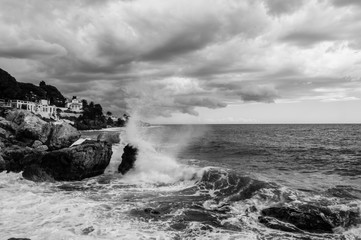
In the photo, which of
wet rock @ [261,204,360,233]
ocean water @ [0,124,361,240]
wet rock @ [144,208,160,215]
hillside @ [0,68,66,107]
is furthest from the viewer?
hillside @ [0,68,66,107]

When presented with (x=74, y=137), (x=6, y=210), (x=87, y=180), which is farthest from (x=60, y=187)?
(x=74, y=137)

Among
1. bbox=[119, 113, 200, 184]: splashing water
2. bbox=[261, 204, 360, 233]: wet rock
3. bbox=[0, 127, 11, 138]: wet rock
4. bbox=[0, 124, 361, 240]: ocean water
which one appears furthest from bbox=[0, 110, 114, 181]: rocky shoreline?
bbox=[261, 204, 360, 233]: wet rock

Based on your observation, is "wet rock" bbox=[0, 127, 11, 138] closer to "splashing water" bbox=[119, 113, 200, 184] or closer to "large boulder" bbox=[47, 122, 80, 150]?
"large boulder" bbox=[47, 122, 80, 150]

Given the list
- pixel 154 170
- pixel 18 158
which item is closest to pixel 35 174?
pixel 18 158

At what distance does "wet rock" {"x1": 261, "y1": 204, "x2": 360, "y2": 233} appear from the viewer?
11.7 metres

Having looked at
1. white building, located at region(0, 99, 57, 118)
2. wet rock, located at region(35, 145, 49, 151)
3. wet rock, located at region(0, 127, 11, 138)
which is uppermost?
white building, located at region(0, 99, 57, 118)

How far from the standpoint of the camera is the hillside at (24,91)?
85.8 m

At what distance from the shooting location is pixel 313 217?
12.0m

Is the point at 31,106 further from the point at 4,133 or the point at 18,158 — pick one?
the point at 18,158

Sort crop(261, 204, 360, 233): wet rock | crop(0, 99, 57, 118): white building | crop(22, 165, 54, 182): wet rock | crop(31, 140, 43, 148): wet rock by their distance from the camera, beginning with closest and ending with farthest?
crop(261, 204, 360, 233): wet rock → crop(22, 165, 54, 182): wet rock → crop(31, 140, 43, 148): wet rock → crop(0, 99, 57, 118): white building

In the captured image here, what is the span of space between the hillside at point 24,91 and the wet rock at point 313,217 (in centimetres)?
9472

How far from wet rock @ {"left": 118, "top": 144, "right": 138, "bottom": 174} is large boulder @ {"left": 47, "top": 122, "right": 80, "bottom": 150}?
1214cm

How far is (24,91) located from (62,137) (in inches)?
3566

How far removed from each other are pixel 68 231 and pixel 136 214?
341cm
